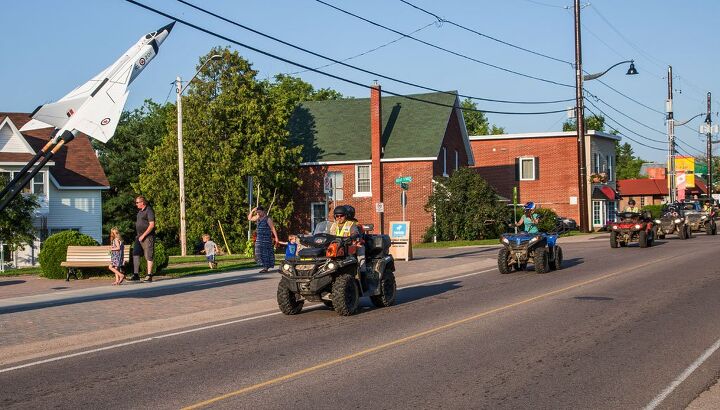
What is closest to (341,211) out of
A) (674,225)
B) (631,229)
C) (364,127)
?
(631,229)

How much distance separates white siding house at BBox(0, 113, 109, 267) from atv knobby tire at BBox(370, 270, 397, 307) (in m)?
31.0

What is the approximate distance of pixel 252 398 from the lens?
8266 mm

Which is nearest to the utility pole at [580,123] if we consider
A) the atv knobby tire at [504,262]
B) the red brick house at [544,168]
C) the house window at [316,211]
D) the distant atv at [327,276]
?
the red brick house at [544,168]

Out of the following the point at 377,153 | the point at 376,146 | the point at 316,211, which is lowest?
the point at 316,211

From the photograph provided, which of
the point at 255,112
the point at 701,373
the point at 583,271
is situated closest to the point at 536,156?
the point at 255,112

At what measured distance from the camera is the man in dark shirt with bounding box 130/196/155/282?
2009 centimetres

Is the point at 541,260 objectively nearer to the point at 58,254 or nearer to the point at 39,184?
the point at 58,254

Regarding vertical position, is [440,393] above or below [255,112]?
below

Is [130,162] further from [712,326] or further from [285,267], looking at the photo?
[712,326]

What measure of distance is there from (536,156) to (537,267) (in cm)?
3892

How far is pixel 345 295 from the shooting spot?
14195 mm

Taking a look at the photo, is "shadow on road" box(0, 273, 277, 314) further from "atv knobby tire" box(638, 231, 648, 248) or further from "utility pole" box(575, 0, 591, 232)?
"utility pole" box(575, 0, 591, 232)

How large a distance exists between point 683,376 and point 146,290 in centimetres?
1330

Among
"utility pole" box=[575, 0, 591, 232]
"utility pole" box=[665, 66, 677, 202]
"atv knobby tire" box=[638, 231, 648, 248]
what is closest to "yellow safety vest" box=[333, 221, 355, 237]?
"atv knobby tire" box=[638, 231, 648, 248]
